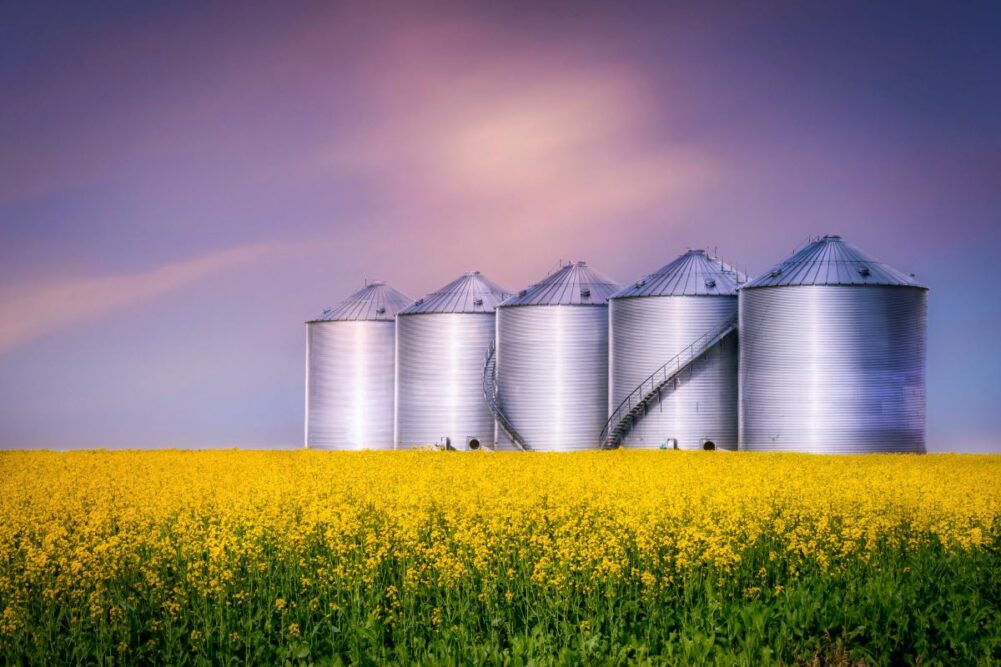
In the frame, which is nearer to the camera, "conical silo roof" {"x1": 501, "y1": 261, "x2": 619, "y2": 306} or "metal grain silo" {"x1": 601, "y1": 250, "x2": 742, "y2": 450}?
"metal grain silo" {"x1": 601, "y1": 250, "x2": 742, "y2": 450}

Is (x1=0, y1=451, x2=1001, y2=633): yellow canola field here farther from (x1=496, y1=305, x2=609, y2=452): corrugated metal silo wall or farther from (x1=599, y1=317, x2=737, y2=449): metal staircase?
(x1=496, y1=305, x2=609, y2=452): corrugated metal silo wall

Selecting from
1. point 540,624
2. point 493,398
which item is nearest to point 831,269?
point 493,398

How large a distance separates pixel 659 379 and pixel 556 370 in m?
5.73

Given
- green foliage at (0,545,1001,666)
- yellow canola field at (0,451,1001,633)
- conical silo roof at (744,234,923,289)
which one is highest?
conical silo roof at (744,234,923,289)

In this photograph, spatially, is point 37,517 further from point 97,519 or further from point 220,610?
point 220,610

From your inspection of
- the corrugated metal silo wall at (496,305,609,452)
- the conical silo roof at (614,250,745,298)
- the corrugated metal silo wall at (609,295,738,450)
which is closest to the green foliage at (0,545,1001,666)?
the corrugated metal silo wall at (609,295,738,450)

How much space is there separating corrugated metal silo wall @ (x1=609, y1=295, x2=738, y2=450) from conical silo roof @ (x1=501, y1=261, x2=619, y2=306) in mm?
4593

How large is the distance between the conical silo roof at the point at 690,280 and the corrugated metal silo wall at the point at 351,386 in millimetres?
15979

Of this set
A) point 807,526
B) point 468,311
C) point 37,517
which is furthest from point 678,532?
point 468,311

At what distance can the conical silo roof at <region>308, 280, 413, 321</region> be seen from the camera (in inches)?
2383

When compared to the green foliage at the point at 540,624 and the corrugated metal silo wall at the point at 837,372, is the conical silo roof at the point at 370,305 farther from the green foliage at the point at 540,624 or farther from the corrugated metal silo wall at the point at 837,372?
the green foliage at the point at 540,624

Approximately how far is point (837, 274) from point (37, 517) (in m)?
34.0

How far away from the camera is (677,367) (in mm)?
46375

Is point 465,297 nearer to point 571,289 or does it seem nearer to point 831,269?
point 571,289
